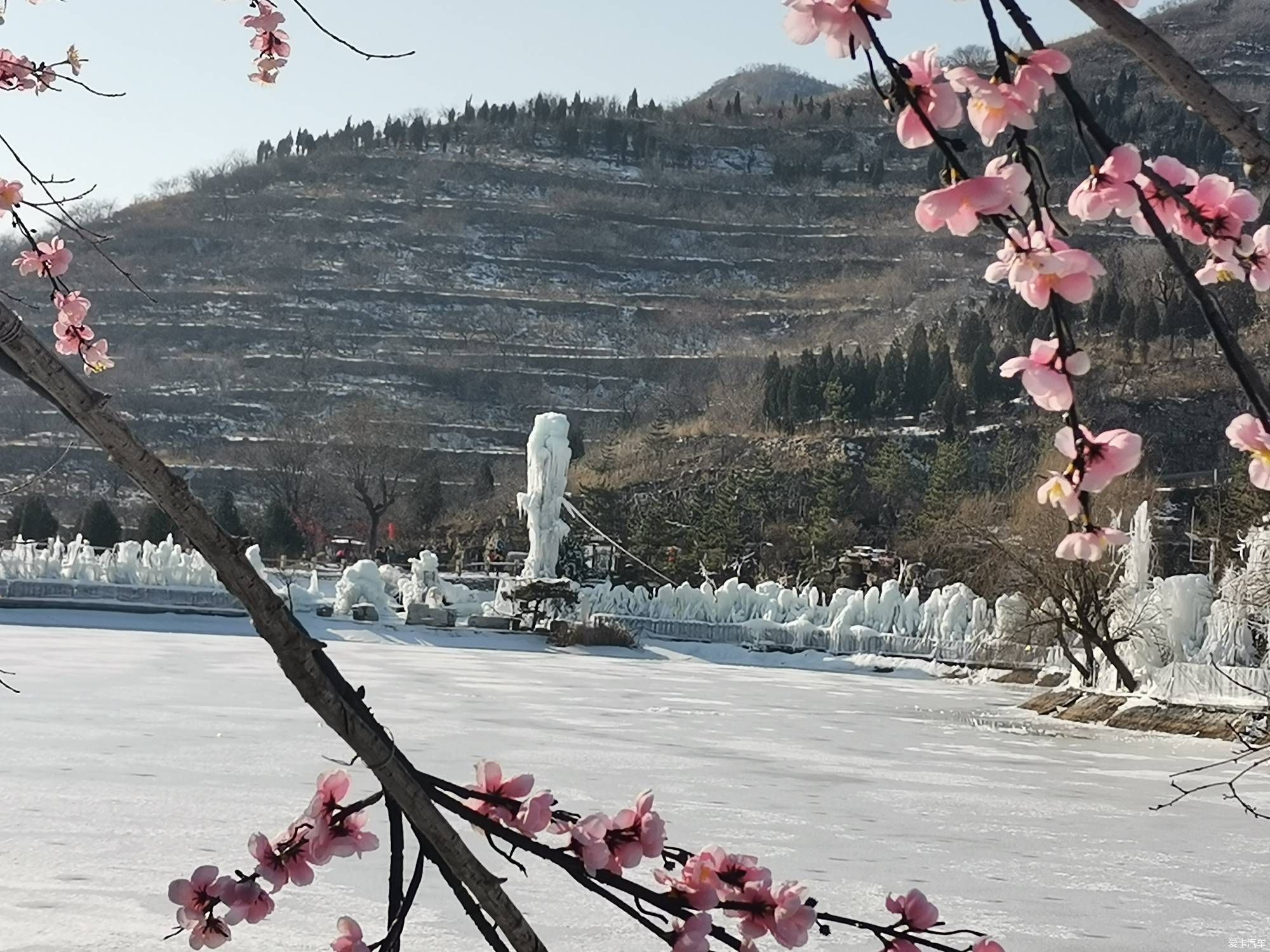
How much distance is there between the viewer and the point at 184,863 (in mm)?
4555

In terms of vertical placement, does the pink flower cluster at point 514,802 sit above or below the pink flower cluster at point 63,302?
below

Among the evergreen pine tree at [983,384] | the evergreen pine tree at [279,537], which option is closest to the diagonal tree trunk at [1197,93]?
the evergreen pine tree at [279,537]

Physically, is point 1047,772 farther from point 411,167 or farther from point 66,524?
point 411,167

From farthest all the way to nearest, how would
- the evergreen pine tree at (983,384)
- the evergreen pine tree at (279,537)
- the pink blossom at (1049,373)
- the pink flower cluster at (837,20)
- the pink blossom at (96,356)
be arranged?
the evergreen pine tree at (983,384) < the evergreen pine tree at (279,537) < the pink blossom at (96,356) < the pink blossom at (1049,373) < the pink flower cluster at (837,20)

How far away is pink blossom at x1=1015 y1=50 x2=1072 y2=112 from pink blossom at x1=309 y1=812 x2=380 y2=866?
0.82 m

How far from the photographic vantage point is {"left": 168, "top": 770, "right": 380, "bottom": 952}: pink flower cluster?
1223 mm

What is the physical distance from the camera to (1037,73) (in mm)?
772

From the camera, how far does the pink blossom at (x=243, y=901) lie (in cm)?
121

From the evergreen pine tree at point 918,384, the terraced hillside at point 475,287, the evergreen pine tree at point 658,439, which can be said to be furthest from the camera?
the terraced hillside at point 475,287

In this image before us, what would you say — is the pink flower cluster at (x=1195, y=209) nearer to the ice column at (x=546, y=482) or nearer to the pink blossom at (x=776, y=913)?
the pink blossom at (x=776, y=913)

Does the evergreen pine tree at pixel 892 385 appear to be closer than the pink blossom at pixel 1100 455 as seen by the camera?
No

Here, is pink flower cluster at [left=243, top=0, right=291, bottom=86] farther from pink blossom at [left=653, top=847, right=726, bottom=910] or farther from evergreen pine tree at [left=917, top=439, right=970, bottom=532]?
evergreen pine tree at [left=917, top=439, right=970, bottom=532]

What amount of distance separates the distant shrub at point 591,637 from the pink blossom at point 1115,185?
60.0ft

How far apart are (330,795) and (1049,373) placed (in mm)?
728
